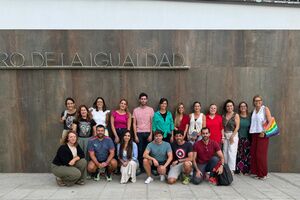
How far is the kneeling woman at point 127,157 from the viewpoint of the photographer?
6.30m

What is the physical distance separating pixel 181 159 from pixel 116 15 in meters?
3.84

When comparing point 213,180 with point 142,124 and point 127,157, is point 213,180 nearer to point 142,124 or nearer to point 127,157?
point 127,157

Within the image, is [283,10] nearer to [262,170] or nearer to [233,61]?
[233,61]

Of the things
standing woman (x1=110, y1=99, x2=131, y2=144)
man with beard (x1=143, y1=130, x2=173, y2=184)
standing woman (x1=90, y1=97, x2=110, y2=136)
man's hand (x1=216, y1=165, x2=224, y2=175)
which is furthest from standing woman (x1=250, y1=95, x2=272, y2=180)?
standing woman (x1=90, y1=97, x2=110, y2=136)

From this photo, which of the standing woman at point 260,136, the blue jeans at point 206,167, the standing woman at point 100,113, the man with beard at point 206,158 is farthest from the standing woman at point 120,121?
the standing woman at point 260,136

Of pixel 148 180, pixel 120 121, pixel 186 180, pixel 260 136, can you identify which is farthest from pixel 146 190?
pixel 260 136

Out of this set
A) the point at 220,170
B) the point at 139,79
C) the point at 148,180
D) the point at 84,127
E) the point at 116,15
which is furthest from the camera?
the point at 116,15

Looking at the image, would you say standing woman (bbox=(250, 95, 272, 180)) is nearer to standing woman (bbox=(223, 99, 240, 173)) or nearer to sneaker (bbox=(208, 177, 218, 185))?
standing woman (bbox=(223, 99, 240, 173))

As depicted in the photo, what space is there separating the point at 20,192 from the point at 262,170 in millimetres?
4994

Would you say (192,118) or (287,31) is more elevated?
(287,31)

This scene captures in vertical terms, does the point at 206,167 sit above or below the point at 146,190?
above

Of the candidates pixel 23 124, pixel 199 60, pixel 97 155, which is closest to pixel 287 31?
pixel 199 60

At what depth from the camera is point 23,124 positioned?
7293mm

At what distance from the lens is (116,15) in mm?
7578
